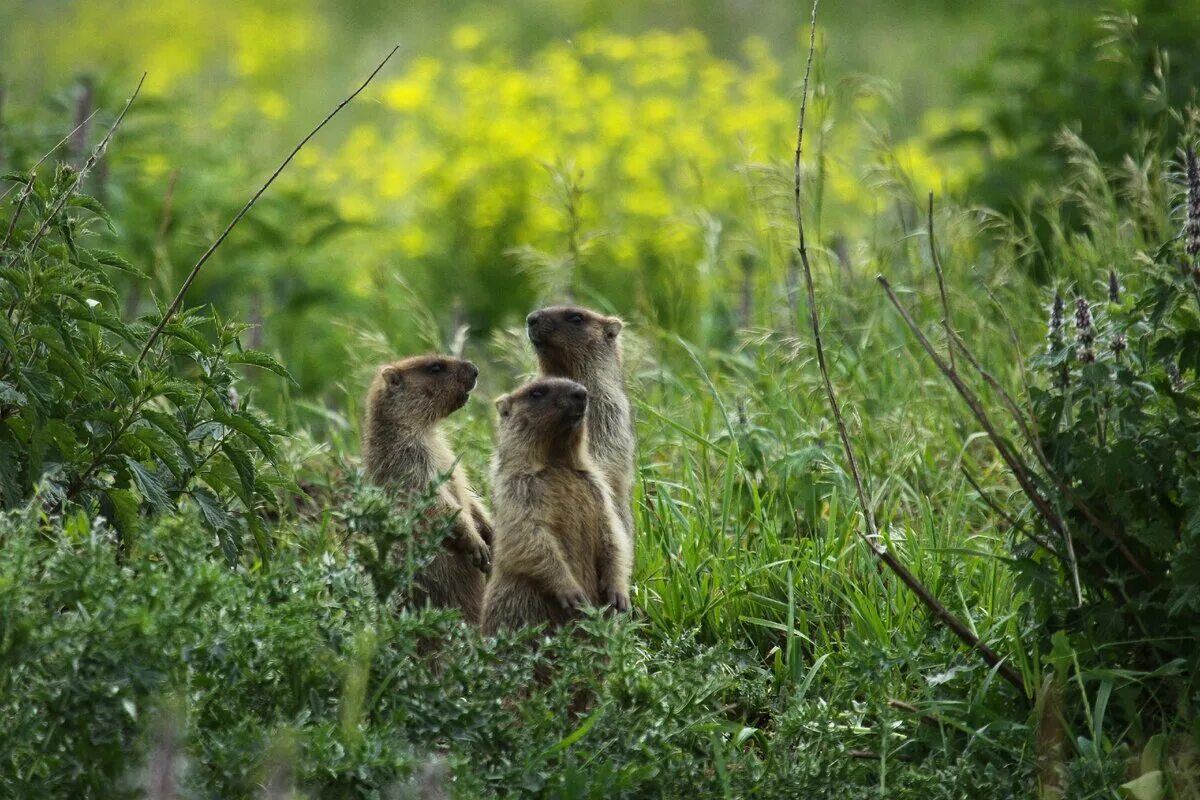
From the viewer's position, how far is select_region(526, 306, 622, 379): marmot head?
5770 mm

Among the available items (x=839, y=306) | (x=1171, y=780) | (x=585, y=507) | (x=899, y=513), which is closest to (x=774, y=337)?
(x=839, y=306)

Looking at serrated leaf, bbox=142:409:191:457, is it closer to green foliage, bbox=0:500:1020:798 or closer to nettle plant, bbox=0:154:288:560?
nettle plant, bbox=0:154:288:560

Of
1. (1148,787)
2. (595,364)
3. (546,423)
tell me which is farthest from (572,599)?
(1148,787)

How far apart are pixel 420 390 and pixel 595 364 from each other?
29.2 inches

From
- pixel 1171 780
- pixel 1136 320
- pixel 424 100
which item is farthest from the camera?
pixel 424 100

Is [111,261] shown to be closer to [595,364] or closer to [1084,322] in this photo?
[595,364]

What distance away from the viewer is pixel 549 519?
15.7ft

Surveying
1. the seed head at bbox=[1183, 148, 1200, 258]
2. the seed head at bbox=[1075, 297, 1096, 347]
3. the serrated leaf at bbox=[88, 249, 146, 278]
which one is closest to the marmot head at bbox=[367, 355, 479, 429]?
the serrated leaf at bbox=[88, 249, 146, 278]

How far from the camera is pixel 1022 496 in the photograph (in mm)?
4879

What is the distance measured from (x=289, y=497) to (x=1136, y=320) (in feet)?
10.3

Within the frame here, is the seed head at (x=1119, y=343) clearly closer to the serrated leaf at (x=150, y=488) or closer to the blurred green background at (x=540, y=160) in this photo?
the blurred green background at (x=540, y=160)

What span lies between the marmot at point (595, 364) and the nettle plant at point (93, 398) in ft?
4.98

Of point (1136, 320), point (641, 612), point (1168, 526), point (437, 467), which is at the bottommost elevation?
point (641, 612)

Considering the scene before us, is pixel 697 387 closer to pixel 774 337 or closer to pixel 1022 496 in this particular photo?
pixel 774 337
